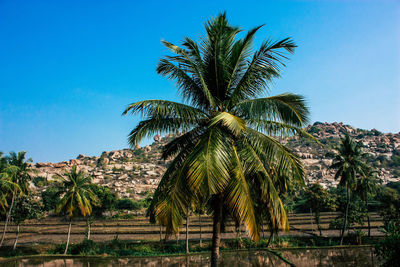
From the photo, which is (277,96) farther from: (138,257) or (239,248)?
(239,248)

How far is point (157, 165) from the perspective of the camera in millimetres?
123188

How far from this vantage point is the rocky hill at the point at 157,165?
9075 centimetres

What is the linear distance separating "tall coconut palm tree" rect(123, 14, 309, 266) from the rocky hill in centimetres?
6963

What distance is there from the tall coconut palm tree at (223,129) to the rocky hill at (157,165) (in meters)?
69.6

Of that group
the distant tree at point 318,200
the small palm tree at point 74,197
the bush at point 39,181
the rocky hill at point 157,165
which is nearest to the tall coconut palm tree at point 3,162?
the small palm tree at point 74,197

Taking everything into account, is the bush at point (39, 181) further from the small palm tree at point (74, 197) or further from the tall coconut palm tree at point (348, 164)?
the tall coconut palm tree at point (348, 164)

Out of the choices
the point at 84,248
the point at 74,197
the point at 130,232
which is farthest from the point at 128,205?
the point at 84,248

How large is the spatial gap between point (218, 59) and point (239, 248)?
23814 millimetres

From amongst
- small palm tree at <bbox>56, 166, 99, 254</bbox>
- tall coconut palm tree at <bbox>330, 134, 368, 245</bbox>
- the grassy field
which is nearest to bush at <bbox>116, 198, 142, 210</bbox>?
the grassy field

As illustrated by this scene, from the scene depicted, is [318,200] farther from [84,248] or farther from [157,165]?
[157,165]

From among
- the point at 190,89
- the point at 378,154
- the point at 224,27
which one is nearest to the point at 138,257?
the point at 190,89

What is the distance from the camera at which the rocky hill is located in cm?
9075

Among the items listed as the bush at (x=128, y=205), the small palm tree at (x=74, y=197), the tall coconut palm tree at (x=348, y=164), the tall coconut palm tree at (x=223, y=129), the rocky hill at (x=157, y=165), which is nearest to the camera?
the tall coconut palm tree at (x=223, y=129)

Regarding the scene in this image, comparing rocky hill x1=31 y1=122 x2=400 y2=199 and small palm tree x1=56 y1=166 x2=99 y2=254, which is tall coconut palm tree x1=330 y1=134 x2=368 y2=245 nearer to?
small palm tree x1=56 y1=166 x2=99 y2=254
